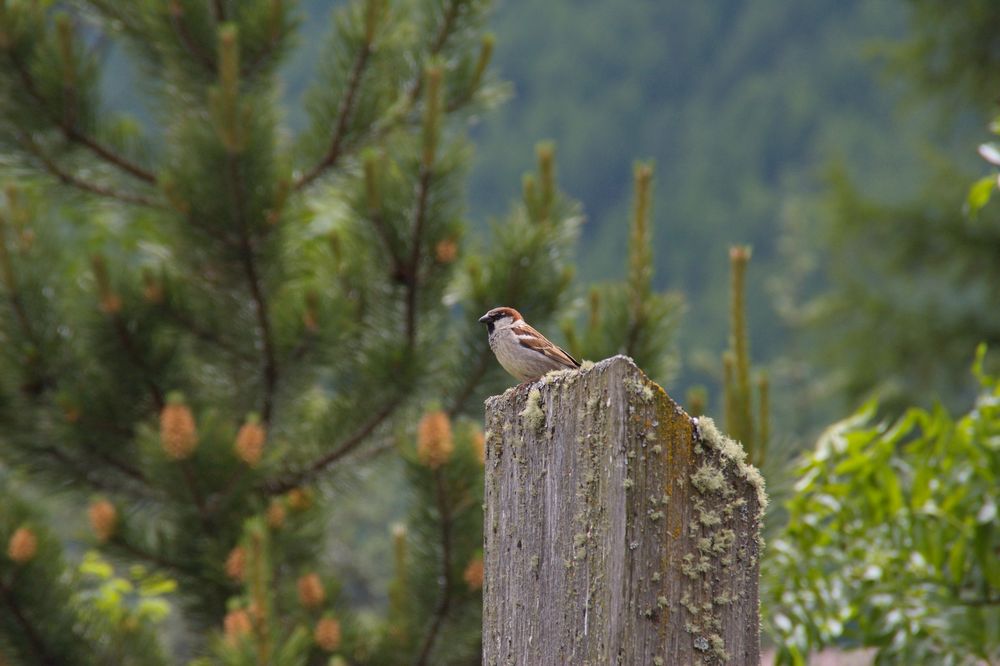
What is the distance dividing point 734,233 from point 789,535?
265 feet

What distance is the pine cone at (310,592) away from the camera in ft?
15.8

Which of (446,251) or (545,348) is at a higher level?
(446,251)

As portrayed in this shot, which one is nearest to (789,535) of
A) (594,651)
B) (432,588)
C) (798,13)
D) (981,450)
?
(981,450)

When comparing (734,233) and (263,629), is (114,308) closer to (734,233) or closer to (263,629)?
(263,629)

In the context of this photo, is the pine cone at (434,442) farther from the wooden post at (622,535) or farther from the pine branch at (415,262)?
the wooden post at (622,535)

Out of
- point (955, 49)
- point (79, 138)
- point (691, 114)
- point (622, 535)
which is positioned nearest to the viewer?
point (622, 535)

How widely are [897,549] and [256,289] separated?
2851 mm

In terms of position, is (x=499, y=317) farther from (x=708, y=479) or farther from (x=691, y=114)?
(x=691, y=114)

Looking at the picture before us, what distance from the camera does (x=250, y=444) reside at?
15.0 ft

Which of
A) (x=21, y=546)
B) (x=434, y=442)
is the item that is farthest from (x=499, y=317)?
(x=21, y=546)

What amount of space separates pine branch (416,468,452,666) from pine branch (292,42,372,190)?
178cm

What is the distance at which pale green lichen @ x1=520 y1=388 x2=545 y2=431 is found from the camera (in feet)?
6.19

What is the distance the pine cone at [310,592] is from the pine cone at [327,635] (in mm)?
197

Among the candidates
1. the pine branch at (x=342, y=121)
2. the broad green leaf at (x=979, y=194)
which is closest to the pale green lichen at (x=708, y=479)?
the broad green leaf at (x=979, y=194)
